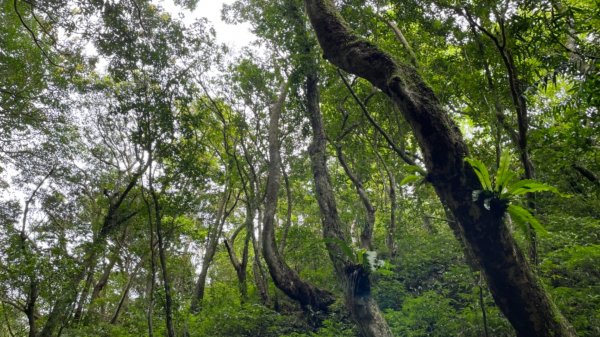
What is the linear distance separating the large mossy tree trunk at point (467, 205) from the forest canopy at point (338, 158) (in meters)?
0.02

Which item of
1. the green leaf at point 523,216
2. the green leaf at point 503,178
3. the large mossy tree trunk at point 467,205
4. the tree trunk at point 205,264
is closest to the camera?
the large mossy tree trunk at point 467,205

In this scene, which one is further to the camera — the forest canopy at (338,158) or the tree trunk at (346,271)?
the tree trunk at (346,271)

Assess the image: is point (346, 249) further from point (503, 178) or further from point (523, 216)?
point (503, 178)

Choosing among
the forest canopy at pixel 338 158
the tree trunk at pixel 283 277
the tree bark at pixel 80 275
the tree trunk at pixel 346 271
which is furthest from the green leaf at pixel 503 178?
the tree bark at pixel 80 275

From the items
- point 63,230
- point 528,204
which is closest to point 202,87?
point 63,230

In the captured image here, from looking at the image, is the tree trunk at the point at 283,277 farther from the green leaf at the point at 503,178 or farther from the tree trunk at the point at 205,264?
the green leaf at the point at 503,178

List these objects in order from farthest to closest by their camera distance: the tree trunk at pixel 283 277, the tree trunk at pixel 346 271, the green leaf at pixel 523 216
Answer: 1. the tree trunk at pixel 283 277
2. the tree trunk at pixel 346 271
3. the green leaf at pixel 523 216

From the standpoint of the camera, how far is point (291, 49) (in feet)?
30.7

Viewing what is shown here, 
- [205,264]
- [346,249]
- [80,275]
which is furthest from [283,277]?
[80,275]

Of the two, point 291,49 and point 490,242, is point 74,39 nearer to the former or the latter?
point 291,49

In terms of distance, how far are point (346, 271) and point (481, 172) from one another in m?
3.95

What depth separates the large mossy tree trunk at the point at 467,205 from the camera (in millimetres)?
3648

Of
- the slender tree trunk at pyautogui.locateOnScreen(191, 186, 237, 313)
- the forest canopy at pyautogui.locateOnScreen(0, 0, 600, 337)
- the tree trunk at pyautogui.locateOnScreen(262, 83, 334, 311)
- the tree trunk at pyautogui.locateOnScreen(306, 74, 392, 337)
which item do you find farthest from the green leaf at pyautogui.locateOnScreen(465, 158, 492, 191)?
the slender tree trunk at pyautogui.locateOnScreen(191, 186, 237, 313)

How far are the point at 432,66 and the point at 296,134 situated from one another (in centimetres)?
578
